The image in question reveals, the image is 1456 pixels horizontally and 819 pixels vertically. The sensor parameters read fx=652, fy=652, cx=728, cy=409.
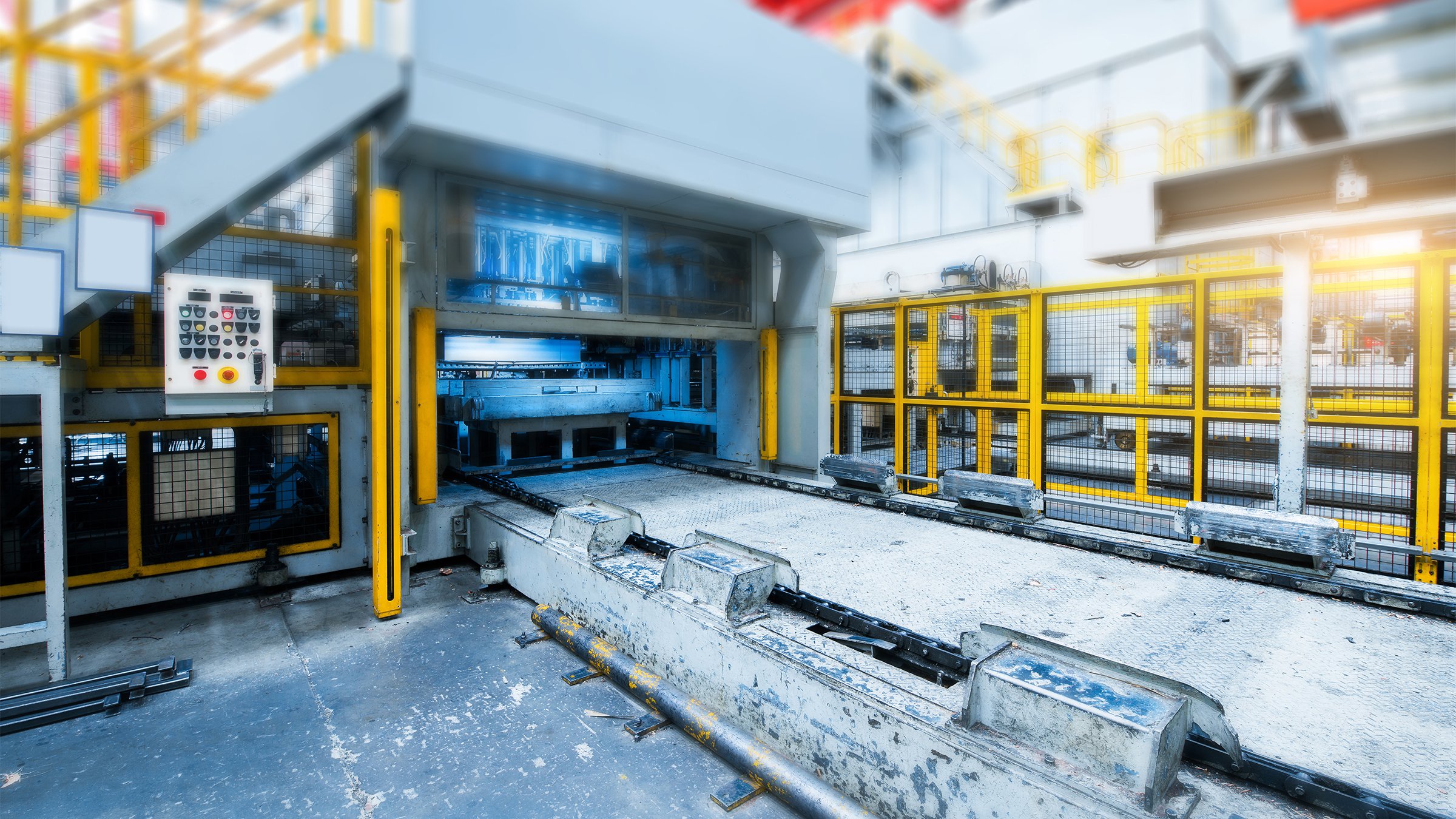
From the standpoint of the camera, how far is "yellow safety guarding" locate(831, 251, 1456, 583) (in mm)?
3887

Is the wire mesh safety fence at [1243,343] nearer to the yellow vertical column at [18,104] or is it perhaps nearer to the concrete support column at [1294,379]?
the concrete support column at [1294,379]

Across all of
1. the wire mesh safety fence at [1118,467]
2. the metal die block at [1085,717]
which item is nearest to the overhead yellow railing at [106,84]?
the metal die block at [1085,717]

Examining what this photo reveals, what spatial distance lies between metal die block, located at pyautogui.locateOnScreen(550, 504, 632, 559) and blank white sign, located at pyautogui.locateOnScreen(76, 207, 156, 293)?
2.12 m

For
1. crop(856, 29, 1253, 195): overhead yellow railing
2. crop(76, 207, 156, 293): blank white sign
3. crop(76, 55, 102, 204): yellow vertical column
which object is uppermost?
crop(856, 29, 1253, 195): overhead yellow railing

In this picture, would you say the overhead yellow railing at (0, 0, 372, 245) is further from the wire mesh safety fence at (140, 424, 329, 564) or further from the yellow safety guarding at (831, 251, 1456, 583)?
the yellow safety guarding at (831, 251, 1456, 583)

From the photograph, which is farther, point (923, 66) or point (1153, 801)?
point (923, 66)

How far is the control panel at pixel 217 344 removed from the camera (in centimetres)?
323

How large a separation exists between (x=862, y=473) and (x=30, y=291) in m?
4.50

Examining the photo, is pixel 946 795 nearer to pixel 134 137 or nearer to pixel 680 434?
pixel 134 137

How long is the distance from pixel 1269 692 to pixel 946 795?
1085mm

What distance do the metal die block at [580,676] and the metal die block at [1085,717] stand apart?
1.88 metres

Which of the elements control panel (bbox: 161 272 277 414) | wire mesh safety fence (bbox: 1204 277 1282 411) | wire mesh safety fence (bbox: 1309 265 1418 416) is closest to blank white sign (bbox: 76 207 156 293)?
control panel (bbox: 161 272 277 414)

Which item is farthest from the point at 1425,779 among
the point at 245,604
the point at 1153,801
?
the point at 245,604

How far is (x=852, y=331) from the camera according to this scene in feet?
21.7
